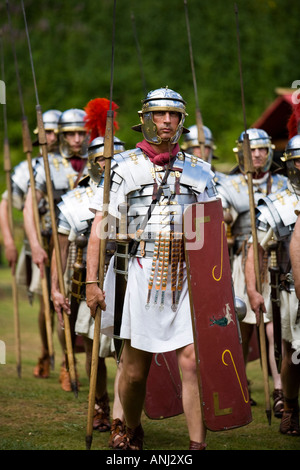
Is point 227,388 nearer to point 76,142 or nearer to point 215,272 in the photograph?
point 215,272

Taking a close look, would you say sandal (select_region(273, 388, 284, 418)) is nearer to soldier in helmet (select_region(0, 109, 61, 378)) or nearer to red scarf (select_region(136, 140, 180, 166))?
soldier in helmet (select_region(0, 109, 61, 378))

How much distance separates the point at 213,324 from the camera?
16.1ft

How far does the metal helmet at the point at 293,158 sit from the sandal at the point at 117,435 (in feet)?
6.43

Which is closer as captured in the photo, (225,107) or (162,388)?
(162,388)

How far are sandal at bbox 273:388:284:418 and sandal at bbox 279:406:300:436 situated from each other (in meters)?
0.60

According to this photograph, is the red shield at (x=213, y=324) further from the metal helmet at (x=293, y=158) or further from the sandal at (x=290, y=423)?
the sandal at (x=290, y=423)

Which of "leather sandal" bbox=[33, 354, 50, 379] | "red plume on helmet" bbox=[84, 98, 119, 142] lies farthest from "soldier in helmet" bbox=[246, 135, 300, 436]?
"leather sandal" bbox=[33, 354, 50, 379]

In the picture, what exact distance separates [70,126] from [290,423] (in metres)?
3.32

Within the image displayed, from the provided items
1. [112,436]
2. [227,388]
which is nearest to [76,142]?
[112,436]

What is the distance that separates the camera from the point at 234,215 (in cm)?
749

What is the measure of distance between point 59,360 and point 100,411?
3354 millimetres

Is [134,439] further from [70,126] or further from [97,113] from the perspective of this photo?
[70,126]

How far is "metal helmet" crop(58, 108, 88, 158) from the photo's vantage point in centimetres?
785

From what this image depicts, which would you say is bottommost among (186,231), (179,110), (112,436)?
(112,436)
